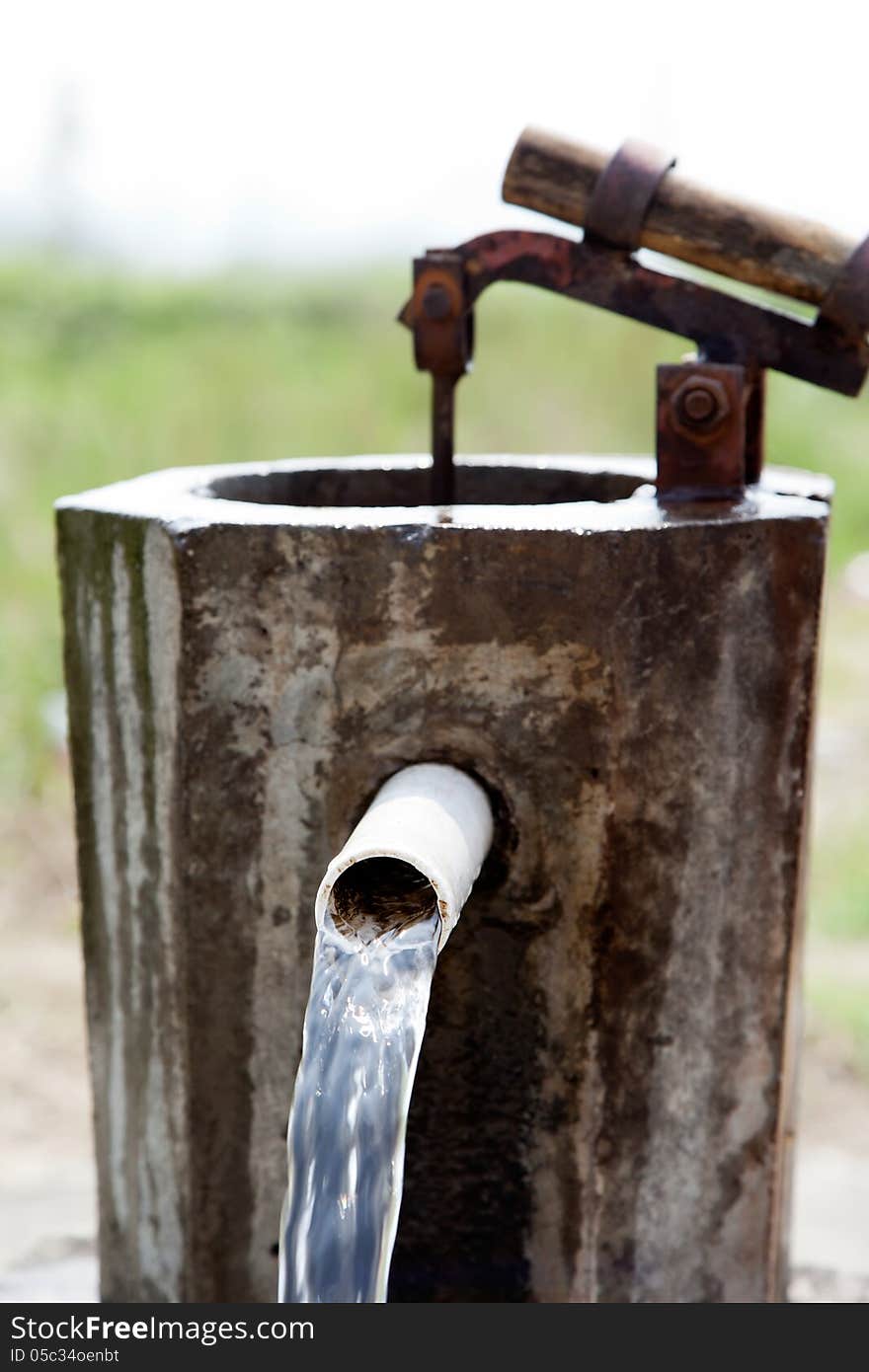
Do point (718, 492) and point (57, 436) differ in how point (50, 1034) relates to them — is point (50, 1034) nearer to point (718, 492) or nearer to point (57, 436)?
point (718, 492)

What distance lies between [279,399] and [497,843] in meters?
8.19

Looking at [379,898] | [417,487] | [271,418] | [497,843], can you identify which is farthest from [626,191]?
[271,418]

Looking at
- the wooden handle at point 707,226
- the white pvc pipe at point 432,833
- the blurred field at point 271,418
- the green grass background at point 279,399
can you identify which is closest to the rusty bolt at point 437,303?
the wooden handle at point 707,226

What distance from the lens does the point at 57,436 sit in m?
9.02

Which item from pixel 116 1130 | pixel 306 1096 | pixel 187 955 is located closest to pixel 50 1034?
pixel 116 1130

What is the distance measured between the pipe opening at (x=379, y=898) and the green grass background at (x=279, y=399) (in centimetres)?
441

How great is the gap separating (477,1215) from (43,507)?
21.9 ft

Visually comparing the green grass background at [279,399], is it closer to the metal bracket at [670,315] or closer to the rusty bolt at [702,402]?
the metal bracket at [670,315]

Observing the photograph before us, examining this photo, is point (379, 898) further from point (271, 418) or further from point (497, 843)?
point (271, 418)

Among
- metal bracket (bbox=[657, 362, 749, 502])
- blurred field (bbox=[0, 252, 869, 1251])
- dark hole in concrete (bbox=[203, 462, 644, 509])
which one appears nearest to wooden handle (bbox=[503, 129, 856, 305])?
metal bracket (bbox=[657, 362, 749, 502])

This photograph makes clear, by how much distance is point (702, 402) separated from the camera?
1986mm

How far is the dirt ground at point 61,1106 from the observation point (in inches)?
113

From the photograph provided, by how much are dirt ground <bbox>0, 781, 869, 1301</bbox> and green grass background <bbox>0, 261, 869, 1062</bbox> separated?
105cm

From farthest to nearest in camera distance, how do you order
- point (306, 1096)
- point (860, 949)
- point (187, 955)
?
Result: point (860, 949), point (187, 955), point (306, 1096)
